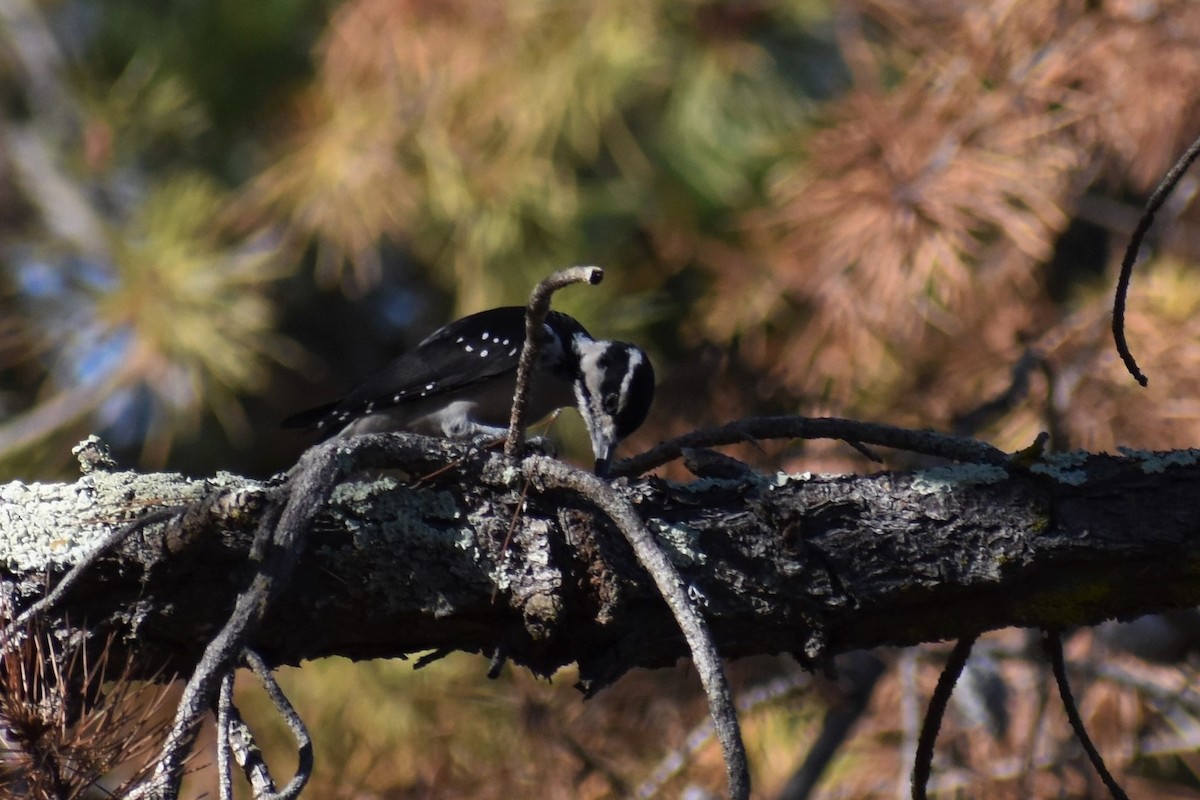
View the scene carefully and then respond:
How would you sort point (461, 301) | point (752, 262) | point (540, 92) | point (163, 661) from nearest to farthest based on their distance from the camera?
point (163, 661) < point (752, 262) < point (540, 92) < point (461, 301)

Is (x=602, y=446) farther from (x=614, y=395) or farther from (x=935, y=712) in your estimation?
(x=935, y=712)

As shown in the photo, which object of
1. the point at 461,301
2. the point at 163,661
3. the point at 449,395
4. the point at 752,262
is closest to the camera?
the point at 163,661

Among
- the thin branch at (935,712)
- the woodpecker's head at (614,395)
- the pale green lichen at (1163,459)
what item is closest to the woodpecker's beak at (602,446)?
the woodpecker's head at (614,395)

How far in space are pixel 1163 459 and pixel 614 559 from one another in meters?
0.92

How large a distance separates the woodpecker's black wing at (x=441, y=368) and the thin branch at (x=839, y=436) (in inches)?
54.3

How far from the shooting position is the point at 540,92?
4.72m

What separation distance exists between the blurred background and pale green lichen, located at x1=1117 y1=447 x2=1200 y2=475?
915 mm

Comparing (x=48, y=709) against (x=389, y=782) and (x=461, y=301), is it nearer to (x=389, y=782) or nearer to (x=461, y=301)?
(x=389, y=782)

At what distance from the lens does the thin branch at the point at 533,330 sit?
60.6 inches

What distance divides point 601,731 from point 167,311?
2.32 m

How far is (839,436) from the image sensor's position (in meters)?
2.30

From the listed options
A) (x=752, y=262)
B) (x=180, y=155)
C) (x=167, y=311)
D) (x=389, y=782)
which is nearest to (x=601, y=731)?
→ (x=389, y=782)

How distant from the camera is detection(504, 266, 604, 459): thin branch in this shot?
154cm

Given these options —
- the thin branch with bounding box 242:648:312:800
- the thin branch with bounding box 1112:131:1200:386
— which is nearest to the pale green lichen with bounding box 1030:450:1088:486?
the thin branch with bounding box 1112:131:1200:386
